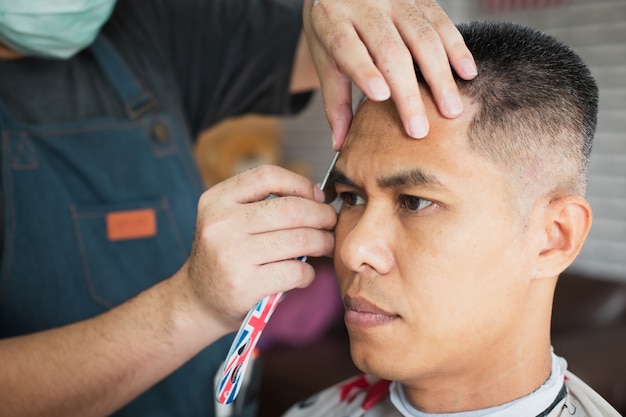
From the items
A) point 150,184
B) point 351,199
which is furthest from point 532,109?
point 150,184

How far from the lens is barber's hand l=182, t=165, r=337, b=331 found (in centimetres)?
116

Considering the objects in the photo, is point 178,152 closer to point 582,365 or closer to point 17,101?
point 17,101

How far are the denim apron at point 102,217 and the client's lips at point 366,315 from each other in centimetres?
59

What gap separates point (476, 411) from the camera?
1248mm

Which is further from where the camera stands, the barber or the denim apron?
the denim apron

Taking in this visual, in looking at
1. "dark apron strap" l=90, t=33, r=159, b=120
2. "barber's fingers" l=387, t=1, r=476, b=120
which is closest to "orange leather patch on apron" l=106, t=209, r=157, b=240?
"dark apron strap" l=90, t=33, r=159, b=120

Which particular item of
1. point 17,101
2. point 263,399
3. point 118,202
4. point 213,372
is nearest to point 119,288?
point 118,202

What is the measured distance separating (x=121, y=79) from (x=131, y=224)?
1.18 ft

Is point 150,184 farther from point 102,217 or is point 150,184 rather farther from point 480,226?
point 480,226

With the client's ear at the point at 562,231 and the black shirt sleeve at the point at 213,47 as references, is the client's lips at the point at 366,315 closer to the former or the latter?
the client's ear at the point at 562,231

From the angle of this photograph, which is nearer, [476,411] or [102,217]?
[476,411]

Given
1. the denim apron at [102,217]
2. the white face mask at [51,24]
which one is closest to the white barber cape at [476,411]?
the denim apron at [102,217]

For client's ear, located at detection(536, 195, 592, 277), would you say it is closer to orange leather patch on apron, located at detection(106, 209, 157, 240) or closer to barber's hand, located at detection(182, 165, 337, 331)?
barber's hand, located at detection(182, 165, 337, 331)

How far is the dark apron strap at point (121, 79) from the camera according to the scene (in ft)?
5.41
